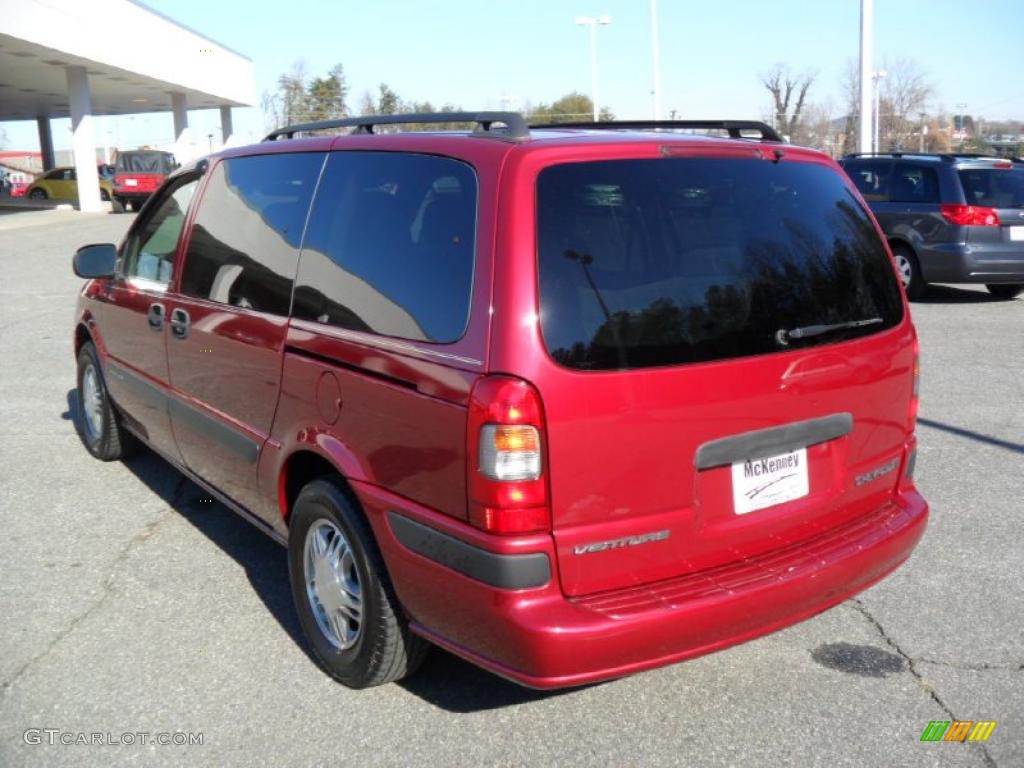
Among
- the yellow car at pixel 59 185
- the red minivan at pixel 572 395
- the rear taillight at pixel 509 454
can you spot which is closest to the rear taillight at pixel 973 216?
the red minivan at pixel 572 395

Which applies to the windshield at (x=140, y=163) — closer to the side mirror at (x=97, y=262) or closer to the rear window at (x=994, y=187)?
the rear window at (x=994, y=187)

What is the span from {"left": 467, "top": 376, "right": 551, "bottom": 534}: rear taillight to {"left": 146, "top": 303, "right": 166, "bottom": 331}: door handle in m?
2.54

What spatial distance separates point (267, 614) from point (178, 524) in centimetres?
127

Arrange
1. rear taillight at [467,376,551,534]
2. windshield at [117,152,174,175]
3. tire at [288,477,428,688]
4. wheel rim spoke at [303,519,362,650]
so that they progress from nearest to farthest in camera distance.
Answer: rear taillight at [467,376,551,534] < tire at [288,477,428,688] < wheel rim spoke at [303,519,362,650] < windshield at [117,152,174,175]

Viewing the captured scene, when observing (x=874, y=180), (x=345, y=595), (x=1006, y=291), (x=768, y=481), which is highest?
(x=874, y=180)

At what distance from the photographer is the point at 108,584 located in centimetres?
443

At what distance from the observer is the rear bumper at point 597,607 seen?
2.76m

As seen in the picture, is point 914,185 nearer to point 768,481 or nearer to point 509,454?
point 768,481

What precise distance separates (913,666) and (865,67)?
19.4m

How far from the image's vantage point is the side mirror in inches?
211

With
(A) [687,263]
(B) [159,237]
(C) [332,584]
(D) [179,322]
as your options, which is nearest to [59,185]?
(B) [159,237]

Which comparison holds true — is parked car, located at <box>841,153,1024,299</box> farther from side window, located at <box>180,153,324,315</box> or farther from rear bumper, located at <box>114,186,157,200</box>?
rear bumper, located at <box>114,186,157,200</box>

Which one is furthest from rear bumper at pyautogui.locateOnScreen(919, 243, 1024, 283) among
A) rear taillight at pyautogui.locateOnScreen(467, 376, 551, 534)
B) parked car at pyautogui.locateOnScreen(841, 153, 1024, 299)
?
rear taillight at pyautogui.locateOnScreen(467, 376, 551, 534)

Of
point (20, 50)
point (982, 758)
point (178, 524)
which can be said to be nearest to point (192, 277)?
point (178, 524)
